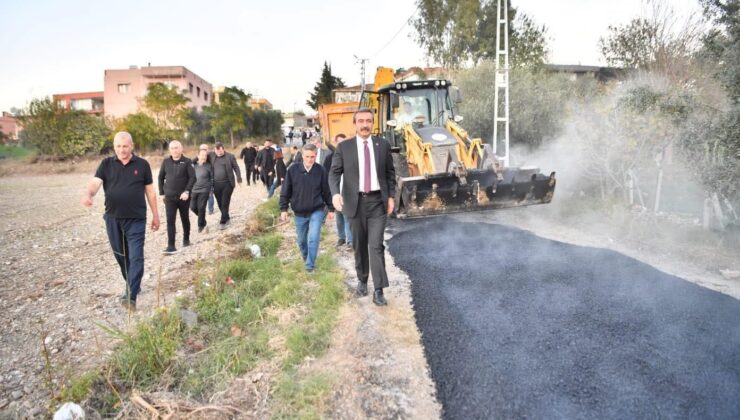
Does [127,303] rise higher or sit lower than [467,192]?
lower

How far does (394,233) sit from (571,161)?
17.5 feet

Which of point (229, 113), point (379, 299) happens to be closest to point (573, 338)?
point (379, 299)

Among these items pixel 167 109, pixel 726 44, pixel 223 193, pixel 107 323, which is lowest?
pixel 107 323

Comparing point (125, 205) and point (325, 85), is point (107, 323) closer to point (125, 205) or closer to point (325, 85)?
point (125, 205)

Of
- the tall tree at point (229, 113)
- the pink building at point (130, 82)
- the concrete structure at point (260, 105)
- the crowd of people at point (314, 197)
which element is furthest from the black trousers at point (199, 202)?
the pink building at point (130, 82)

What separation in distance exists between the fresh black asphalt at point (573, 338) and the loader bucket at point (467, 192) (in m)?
1.38

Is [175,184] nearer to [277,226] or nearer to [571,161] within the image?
[277,226]

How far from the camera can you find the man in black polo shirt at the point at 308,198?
17.6 ft

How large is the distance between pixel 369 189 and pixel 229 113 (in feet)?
116

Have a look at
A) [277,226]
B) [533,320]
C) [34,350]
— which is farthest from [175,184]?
[533,320]

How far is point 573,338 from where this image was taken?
11.6 feet

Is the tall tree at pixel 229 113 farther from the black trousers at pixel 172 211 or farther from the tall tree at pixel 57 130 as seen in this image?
the black trousers at pixel 172 211

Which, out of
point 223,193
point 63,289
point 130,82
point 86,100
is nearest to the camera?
point 63,289

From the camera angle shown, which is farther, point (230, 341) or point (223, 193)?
point (223, 193)
